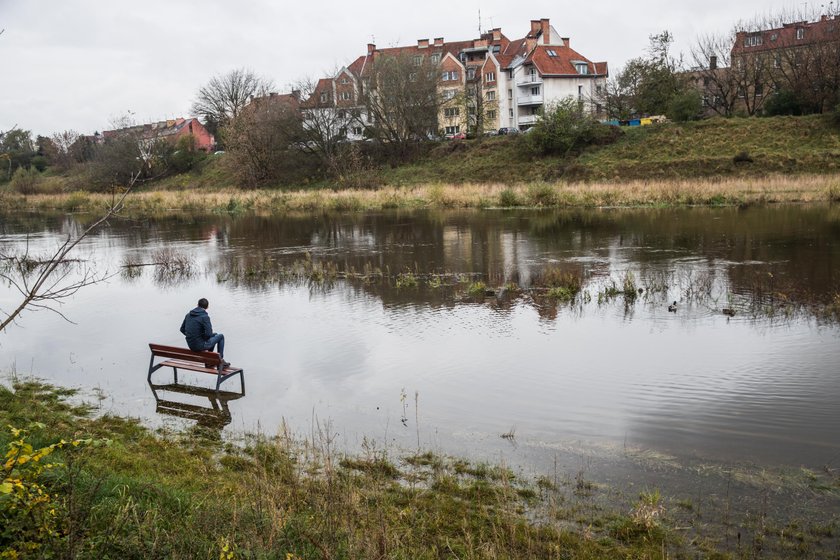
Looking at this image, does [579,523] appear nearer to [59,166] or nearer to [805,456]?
[805,456]

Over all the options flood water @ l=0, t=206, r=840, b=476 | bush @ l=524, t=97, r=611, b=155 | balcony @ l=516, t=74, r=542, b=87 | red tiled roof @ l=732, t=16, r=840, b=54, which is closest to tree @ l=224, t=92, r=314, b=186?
bush @ l=524, t=97, r=611, b=155

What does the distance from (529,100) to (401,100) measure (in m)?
18.8

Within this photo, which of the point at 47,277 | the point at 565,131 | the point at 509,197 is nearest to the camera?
the point at 47,277

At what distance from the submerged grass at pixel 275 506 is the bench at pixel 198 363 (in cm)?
200

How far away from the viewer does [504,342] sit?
14.9 meters

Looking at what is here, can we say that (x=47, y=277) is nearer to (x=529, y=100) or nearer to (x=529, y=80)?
(x=529, y=100)

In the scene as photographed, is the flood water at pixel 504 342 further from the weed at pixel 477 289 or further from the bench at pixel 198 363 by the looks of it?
the bench at pixel 198 363

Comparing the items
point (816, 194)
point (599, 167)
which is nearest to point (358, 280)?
point (816, 194)

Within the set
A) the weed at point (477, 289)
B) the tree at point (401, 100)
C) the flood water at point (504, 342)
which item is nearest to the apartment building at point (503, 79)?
the tree at point (401, 100)

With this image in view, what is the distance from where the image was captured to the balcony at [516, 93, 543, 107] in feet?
276

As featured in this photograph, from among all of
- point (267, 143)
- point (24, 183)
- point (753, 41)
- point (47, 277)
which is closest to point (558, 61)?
point (753, 41)

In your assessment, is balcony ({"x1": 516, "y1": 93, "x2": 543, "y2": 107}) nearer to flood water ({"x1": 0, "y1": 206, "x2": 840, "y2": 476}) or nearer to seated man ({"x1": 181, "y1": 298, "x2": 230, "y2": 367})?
flood water ({"x1": 0, "y1": 206, "x2": 840, "y2": 476})

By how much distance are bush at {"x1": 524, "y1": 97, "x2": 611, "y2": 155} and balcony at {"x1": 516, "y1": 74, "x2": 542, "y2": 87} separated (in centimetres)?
1867

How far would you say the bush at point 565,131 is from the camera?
64.2m
